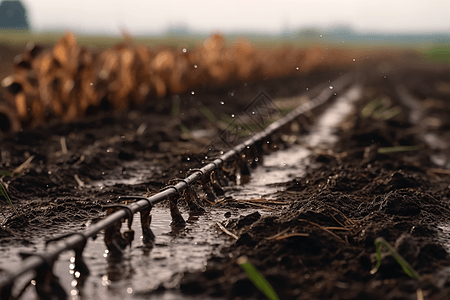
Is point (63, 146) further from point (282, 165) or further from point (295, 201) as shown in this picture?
point (295, 201)

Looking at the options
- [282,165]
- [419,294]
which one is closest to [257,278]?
[419,294]

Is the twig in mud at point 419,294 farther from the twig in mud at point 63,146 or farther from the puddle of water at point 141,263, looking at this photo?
A: the twig in mud at point 63,146

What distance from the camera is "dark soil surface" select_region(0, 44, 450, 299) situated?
7.47 feet

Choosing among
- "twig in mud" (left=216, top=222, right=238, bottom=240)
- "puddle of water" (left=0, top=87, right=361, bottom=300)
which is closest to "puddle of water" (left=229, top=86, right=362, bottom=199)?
"puddle of water" (left=0, top=87, right=361, bottom=300)

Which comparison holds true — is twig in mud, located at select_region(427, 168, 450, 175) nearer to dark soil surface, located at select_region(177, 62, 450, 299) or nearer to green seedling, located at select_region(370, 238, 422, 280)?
dark soil surface, located at select_region(177, 62, 450, 299)

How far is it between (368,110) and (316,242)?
769cm

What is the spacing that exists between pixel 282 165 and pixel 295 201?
160cm

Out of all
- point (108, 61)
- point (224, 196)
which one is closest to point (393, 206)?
point (224, 196)

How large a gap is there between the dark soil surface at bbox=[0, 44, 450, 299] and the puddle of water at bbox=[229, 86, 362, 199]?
16 cm

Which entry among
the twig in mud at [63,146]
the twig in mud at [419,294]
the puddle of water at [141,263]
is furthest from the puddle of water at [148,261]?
the twig in mud at [63,146]

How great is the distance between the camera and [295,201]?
11.8 ft

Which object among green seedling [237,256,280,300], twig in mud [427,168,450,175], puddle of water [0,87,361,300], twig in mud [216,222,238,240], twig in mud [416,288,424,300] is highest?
green seedling [237,256,280,300]

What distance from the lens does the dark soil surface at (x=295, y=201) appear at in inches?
89.7

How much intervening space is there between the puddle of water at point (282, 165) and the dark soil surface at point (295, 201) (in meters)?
0.16
